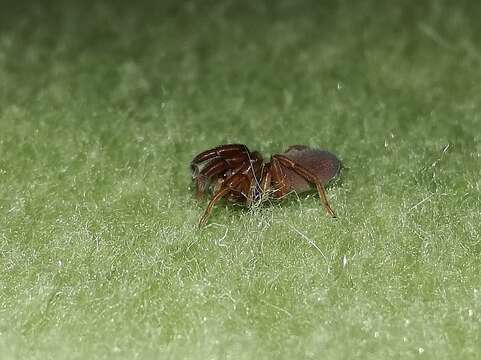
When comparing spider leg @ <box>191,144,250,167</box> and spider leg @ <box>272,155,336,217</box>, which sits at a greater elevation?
spider leg @ <box>191,144,250,167</box>

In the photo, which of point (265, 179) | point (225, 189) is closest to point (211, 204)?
point (225, 189)

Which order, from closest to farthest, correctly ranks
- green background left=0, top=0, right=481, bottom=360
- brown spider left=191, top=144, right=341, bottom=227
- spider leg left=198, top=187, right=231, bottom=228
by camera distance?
green background left=0, top=0, right=481, bottom=360
spider leg left=198, top=187, right=231, bottom=228
brown spider left=191, top=144, right=341, bottom=227

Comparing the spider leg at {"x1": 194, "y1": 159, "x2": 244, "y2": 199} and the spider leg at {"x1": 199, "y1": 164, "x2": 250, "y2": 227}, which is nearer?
the spider leg at {"x1": 199, "y1": 164, "x2": 250, "y2": 227}

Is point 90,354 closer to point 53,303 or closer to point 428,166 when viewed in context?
point 53,303

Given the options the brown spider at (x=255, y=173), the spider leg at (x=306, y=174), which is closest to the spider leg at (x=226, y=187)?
the brown spider at (x=255, y=173)

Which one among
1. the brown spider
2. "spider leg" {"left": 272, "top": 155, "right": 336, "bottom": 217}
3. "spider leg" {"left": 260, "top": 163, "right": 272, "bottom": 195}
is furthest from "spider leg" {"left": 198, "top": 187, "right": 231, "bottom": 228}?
"spider leg" {"left": 272, "top": 155, "right": 336, "bottom": 217}

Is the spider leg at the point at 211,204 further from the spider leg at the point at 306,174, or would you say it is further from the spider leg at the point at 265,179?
the spider leg at the point at 306,174

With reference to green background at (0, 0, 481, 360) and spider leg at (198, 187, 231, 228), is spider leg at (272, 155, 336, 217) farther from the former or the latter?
spider leg at (198, 187, 231, 228)
